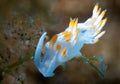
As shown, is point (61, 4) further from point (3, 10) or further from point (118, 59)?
point (3, 10)

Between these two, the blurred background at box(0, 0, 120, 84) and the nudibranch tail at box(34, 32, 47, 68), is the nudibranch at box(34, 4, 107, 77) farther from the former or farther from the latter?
the blurred background at box(0, 0, 120, 84)

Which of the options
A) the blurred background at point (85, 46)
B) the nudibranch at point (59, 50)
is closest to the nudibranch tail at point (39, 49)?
the nudibranch at point (59, 50)

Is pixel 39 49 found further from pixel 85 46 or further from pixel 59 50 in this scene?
pixel 85 46

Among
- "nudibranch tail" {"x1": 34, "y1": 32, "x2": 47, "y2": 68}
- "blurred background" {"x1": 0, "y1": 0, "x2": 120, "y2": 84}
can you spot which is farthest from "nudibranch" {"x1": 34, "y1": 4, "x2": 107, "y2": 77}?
"blurred background" {"x1": 0, "y1": 0, "x2": 120, "y2": 84}

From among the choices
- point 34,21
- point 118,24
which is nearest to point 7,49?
point 34,21

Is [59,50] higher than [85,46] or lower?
higher

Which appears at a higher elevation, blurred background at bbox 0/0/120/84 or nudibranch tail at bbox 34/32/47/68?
nudibranch tail at bbox 34/32/47/68

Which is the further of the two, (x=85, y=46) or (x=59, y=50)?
(x=85, y=46)

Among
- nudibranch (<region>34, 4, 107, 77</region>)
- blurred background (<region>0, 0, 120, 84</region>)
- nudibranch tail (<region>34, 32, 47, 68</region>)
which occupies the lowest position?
blurred background (<region>0, 0, 120, 84</region>)

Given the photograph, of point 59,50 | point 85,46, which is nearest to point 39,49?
point 59,50

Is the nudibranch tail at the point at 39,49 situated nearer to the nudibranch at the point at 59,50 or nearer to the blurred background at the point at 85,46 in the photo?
the nudibranch at the point at 59,50

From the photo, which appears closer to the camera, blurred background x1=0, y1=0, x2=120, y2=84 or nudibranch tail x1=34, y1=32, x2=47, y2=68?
nudibranch tail x1=34, y1=32, x2=47, y2=68
